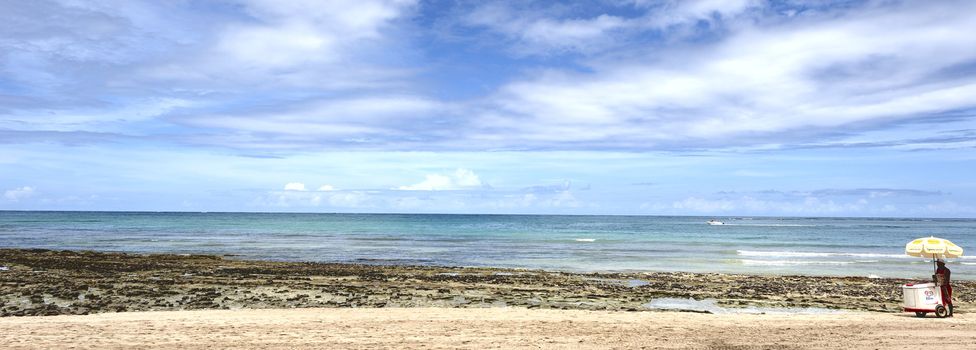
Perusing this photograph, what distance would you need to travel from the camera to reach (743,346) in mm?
13570

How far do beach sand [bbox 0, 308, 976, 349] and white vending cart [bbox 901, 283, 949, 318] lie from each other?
0.34 meters

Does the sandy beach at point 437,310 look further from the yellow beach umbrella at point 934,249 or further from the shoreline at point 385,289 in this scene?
the yellow beach umbrella at point 934,249

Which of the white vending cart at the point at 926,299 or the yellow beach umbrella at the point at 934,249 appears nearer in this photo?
the yellow beach umbrella at the point at 934,249

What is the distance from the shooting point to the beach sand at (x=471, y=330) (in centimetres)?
1313

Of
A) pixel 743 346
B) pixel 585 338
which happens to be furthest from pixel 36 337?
pixel 743 346

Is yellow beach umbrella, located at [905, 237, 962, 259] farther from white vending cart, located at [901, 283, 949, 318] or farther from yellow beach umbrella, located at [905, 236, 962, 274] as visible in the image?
white vending cart, located at [901, 283, 949, 318]

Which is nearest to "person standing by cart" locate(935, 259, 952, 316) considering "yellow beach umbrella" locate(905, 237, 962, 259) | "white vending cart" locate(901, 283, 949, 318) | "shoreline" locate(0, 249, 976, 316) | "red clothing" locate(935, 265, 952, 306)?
"red clothing" locate(935, 265, 952, 306)

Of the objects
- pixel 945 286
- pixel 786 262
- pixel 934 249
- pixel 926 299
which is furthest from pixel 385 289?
pixel 786 262

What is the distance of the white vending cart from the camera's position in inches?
687

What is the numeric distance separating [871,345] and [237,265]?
29.2 metres

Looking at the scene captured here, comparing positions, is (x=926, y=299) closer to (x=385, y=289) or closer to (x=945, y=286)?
(x=945, y=286)

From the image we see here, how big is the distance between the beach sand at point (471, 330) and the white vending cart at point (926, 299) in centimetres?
34

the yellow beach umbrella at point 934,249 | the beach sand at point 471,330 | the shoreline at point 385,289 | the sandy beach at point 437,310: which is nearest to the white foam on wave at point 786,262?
the shoreline at point 385,289

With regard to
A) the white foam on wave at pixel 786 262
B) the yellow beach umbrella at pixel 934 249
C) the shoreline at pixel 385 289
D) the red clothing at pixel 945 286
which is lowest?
the white foam on wave at pixel 786 262
